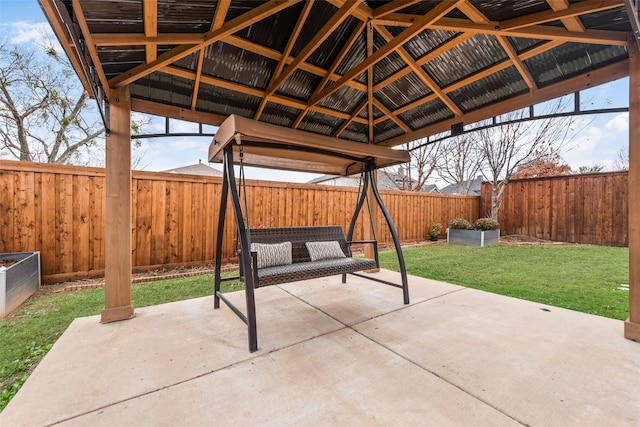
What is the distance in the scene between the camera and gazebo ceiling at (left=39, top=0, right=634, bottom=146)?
202 centimetres

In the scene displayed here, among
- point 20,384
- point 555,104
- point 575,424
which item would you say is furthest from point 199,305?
point 555,104

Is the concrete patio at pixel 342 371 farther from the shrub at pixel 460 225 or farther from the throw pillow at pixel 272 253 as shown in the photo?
the shrub at pixel 460 225

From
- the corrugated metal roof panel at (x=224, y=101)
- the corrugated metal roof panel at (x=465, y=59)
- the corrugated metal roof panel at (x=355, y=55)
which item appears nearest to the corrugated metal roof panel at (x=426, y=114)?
the corrugated metal roof panel at (x=465, y=59)

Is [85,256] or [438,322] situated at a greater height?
[85,256]

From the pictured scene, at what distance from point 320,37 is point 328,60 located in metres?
0.74

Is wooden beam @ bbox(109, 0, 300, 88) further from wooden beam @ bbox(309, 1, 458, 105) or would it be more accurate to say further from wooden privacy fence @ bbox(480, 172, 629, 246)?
wooden privacy fence @ bbox(480, 172, 629, 246)

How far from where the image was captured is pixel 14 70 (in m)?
7.03

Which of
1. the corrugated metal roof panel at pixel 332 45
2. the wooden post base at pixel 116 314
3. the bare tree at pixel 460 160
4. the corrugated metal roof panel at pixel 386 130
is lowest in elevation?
the wooden post base at pixel 116 314

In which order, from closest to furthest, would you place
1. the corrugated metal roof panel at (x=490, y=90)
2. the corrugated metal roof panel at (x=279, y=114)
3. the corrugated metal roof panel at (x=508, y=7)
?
1. the corrugated metal roof panel at (x=508, y=7)
2. the corrugated metal roof panel at (x=490, y=90)
3. the corrugated metal roof panel at (x=279, y=114)

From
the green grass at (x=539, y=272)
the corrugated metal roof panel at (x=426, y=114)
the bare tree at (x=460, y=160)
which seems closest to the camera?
the green grass at (x=539, y=272)

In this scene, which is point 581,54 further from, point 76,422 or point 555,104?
point 555,104

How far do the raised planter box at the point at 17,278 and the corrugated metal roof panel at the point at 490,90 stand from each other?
546 cm

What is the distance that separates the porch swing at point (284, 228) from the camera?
2.25m

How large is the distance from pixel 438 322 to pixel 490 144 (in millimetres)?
9202
